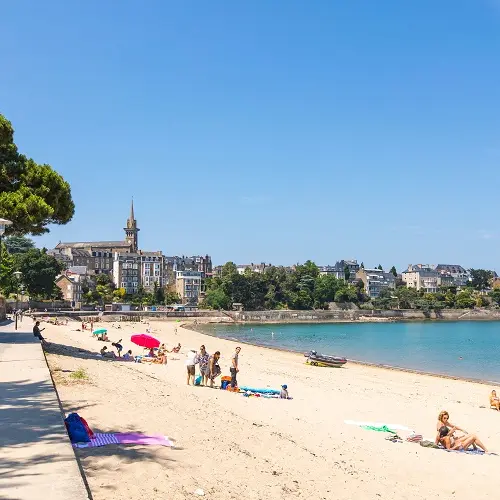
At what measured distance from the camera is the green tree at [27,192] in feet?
66.0

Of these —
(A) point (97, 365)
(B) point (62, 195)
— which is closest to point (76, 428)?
(A) point (97, 365)

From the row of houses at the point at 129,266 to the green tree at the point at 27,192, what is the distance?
125757 mm

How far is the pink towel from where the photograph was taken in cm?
839

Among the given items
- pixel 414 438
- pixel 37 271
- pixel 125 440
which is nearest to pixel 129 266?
pixel 37 271

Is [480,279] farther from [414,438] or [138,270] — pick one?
[414,438]

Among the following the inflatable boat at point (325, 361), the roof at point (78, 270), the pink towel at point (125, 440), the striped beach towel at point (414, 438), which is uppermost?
the roof at point (78, 270)

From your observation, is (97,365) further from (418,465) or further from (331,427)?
(418,465)

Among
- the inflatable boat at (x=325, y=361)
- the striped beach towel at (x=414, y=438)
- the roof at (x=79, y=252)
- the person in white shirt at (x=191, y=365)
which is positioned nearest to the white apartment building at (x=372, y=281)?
the roof at (x=79, y=252)

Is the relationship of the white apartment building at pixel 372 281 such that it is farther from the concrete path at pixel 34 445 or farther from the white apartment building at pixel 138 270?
the concrete path at pixel 34 445

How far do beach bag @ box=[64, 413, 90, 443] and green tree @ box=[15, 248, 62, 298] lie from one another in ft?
291

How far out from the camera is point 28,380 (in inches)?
492

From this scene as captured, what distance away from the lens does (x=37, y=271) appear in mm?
94000

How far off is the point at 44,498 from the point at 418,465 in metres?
8.27

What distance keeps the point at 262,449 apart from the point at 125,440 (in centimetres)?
258
